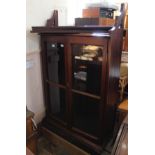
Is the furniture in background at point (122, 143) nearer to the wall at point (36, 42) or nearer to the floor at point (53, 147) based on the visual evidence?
the floor at point (53, 147)

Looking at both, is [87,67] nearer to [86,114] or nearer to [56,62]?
[56,62]

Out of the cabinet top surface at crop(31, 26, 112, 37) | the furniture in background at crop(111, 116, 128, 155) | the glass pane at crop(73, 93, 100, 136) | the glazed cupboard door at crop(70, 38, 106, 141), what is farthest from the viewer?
the glass pane at crop(73, 93, 100, 136)

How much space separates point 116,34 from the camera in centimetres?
145

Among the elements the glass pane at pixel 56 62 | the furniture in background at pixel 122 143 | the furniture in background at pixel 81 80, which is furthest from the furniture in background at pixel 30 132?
the furniture in background at pixel 122 143

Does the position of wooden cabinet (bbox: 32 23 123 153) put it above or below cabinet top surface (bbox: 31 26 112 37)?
below

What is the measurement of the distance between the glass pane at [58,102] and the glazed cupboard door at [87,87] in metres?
0.17

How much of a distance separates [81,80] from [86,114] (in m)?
0.38

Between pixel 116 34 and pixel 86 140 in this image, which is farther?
pixel 86 140

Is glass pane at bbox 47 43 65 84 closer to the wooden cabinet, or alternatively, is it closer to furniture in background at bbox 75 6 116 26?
the wooden cabinet

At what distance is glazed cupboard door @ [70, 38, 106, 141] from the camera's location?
1533mm

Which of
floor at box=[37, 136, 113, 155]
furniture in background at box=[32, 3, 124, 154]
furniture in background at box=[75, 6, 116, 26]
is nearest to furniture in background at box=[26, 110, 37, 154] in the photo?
floor at box=[37, 136, 113, 155]
